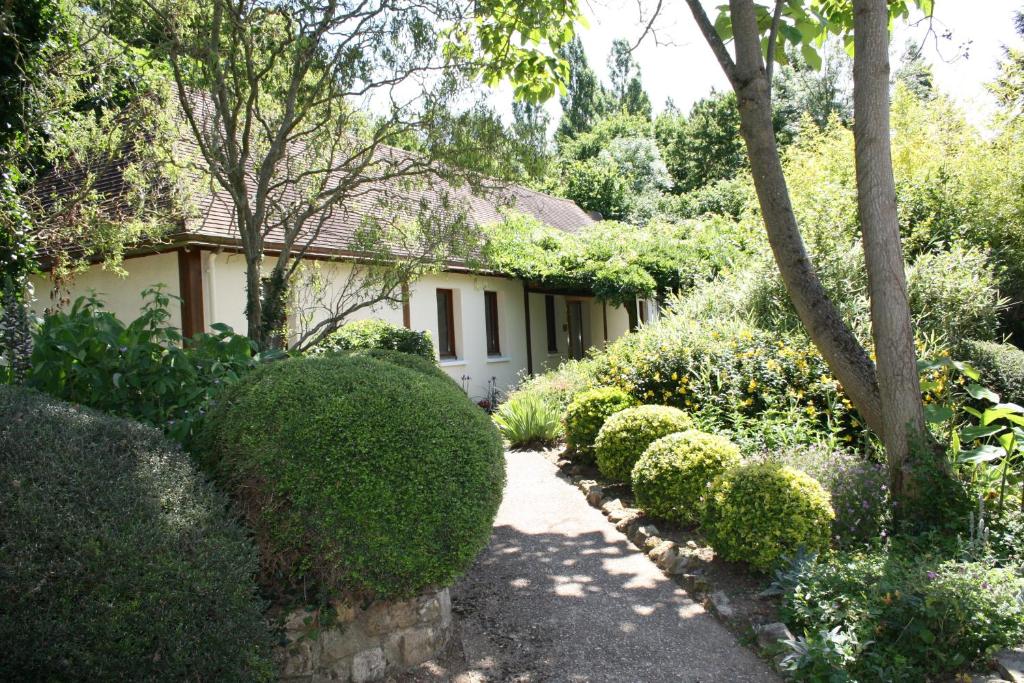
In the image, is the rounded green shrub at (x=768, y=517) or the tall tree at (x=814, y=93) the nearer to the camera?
the rounded green shrub at (x=768, y=517)

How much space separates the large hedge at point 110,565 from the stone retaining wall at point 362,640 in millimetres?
536

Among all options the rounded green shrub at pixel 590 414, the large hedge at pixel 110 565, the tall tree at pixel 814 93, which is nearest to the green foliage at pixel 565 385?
the rounded green shrub at pixel 590 414

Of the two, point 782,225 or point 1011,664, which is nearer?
point 1011,664

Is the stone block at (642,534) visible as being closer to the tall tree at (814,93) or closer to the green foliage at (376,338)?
the green foliage at (376,338)

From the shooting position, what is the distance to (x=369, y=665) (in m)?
3.42

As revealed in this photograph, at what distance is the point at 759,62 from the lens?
5027 mm

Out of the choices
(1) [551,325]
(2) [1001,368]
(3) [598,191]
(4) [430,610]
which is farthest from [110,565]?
(3) [598,191]

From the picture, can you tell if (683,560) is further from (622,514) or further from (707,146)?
(707,146)

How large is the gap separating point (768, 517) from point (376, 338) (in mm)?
7302

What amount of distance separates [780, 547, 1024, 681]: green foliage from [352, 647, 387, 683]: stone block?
6.71 feet

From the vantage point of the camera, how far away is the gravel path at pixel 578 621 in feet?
11.7

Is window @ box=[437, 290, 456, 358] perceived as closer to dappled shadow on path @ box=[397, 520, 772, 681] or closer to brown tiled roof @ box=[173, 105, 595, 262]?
brown tiled roof @ box=[173, 105, 595, 262]

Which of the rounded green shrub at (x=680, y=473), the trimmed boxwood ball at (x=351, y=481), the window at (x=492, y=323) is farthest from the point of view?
the window at (x=492, y=323)

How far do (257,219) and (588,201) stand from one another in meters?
25.0
